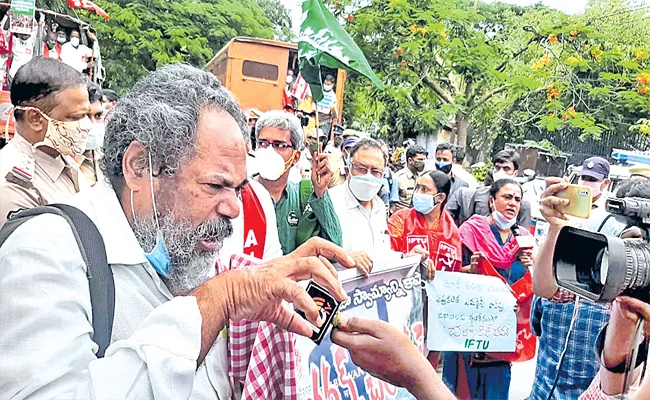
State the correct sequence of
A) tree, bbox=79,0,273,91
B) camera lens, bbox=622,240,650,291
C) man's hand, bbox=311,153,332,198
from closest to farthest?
1. camera lens, bbox=622,240,650,291
2. man's hand, bbox=311,153,332,198
3. tree, bbox=79,0,273,91

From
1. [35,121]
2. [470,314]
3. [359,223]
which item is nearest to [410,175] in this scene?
[359,223]

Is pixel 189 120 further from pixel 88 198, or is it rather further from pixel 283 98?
pixel 283 98

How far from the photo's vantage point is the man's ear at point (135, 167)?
59.7 inches

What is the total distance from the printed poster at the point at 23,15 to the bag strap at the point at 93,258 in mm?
5502

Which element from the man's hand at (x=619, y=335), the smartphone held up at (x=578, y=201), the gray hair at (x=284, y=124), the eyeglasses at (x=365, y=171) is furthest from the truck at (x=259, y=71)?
the man's hand at (x=619, y=335)

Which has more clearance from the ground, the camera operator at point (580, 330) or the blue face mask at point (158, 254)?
the blue face mask at point (158, 254)

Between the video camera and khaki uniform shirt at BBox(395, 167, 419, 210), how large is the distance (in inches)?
217

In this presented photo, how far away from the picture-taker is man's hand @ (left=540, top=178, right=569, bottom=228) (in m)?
2.71

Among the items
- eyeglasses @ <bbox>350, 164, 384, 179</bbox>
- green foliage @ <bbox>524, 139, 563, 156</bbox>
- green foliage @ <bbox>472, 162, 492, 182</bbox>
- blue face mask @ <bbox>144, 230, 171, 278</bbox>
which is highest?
blue face mask @ <bbox>144, 230, 171, 278</bbox>

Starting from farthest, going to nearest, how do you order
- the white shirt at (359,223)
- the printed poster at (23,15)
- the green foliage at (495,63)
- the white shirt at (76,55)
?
the green foliage at (495,63) < the white shirt at (76,55) < the printed poster at (23,15) < the white shirt at (359,223)

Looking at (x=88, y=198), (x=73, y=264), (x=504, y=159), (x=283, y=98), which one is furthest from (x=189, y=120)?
(x=283, y=98)

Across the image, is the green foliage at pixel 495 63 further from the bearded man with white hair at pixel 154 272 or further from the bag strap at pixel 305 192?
the bearded man with white hair at pixel 154 272

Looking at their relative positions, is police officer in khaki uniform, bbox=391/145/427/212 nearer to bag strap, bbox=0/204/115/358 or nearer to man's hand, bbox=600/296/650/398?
man's hand, bbox=600/296/650/398

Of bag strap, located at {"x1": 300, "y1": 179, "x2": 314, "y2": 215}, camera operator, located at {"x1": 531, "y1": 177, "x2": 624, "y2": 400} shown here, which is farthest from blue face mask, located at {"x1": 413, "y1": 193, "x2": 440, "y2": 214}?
camera operator, located at {"x1": 531, "y1": 177, "x2": 624, "y2": 400}
